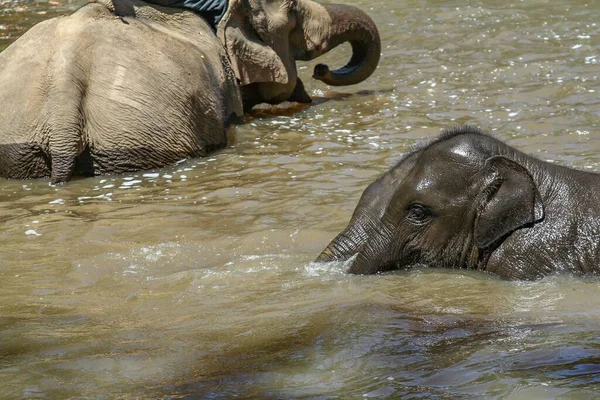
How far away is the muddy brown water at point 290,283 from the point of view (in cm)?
484

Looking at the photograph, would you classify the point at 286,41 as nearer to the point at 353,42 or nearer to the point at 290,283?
the point at 353,42

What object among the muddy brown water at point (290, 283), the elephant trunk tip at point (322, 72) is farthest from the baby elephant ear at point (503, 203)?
the elephant trunk tip at point (322, 72)

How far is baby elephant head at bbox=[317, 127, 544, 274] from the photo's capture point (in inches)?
255

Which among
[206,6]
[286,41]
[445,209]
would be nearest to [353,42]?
[286,41]

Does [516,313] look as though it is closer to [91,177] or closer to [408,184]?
[408,184]

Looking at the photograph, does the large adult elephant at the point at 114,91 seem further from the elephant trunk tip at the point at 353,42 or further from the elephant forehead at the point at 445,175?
the elephant forehead at the point at 445,175

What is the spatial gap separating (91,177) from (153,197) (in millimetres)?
917

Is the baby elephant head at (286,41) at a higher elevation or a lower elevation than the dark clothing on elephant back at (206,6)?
lower

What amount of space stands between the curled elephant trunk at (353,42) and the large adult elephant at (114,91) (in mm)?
1448

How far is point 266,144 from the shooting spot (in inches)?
427

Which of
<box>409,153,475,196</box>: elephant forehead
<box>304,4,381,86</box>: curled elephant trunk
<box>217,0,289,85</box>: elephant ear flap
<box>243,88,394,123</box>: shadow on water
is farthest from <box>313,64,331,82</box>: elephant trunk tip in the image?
<box>409,153,475,196</box>: elephant forehead

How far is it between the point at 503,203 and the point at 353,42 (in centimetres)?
665

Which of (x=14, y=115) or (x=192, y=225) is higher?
(x=14, y=115)

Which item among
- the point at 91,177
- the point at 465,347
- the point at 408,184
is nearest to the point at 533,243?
the point at 408,184
